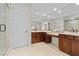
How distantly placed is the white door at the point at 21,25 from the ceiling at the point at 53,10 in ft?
2.74

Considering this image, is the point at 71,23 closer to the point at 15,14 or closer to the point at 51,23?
the point at 51,23

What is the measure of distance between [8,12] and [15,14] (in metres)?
0.45

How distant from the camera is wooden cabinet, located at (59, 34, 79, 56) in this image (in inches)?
169

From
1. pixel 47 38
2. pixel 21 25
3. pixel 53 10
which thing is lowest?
pixel 47 38

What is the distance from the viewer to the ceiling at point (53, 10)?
7128mm

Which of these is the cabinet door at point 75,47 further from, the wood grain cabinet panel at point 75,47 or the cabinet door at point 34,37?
the cabinet door at point 34,37

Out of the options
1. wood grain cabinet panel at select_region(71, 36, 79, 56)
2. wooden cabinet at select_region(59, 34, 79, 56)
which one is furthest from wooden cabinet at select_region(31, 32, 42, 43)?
wood grain cabinet panel at select_region(71, 36, 79, 56)

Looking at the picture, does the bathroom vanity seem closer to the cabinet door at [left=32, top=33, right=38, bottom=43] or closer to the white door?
the cabinet door at [left=32, top=33, right=38, bottom=43]

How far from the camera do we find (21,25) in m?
6.38

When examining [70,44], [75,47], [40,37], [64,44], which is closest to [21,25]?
[40,37]

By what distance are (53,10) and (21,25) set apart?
348cm

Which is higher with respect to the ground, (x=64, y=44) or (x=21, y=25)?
(x=21, y=25)

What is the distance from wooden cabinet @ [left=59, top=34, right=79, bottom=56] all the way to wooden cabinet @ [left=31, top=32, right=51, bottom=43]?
2805mm

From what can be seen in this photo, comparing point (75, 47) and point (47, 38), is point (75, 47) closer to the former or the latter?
point (75, 47)
